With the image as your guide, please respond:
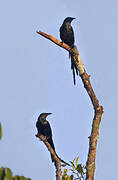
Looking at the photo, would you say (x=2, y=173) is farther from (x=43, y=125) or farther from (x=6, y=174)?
(x=43, y=125)

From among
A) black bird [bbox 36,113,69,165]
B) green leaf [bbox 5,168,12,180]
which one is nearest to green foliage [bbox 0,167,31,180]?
green leaf [bbox 5,168,12,180]

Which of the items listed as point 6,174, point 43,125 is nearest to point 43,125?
point 43,125

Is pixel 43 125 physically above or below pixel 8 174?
Result: above

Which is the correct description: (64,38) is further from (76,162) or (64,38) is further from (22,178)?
(22,178)

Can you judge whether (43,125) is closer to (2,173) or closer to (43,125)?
(43,125)

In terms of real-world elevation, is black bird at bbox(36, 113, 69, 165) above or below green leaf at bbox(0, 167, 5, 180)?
above

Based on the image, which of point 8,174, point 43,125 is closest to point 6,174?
point 8,174

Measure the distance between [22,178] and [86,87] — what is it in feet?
8.88

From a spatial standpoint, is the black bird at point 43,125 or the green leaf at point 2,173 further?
the black bird at point 43,125

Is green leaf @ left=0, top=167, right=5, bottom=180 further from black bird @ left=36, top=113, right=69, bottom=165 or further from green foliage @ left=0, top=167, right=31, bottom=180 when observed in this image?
black bird @ left=36, top=113, right=69, bottom=165

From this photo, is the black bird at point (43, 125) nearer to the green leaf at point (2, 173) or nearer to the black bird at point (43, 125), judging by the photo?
the black bird at point (43, 125)

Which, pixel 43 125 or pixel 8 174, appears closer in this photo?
pixel 8 174

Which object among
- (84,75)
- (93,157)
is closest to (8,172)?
(93,157)

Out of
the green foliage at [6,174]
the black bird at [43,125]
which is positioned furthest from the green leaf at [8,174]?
the black bird at [43,125]
